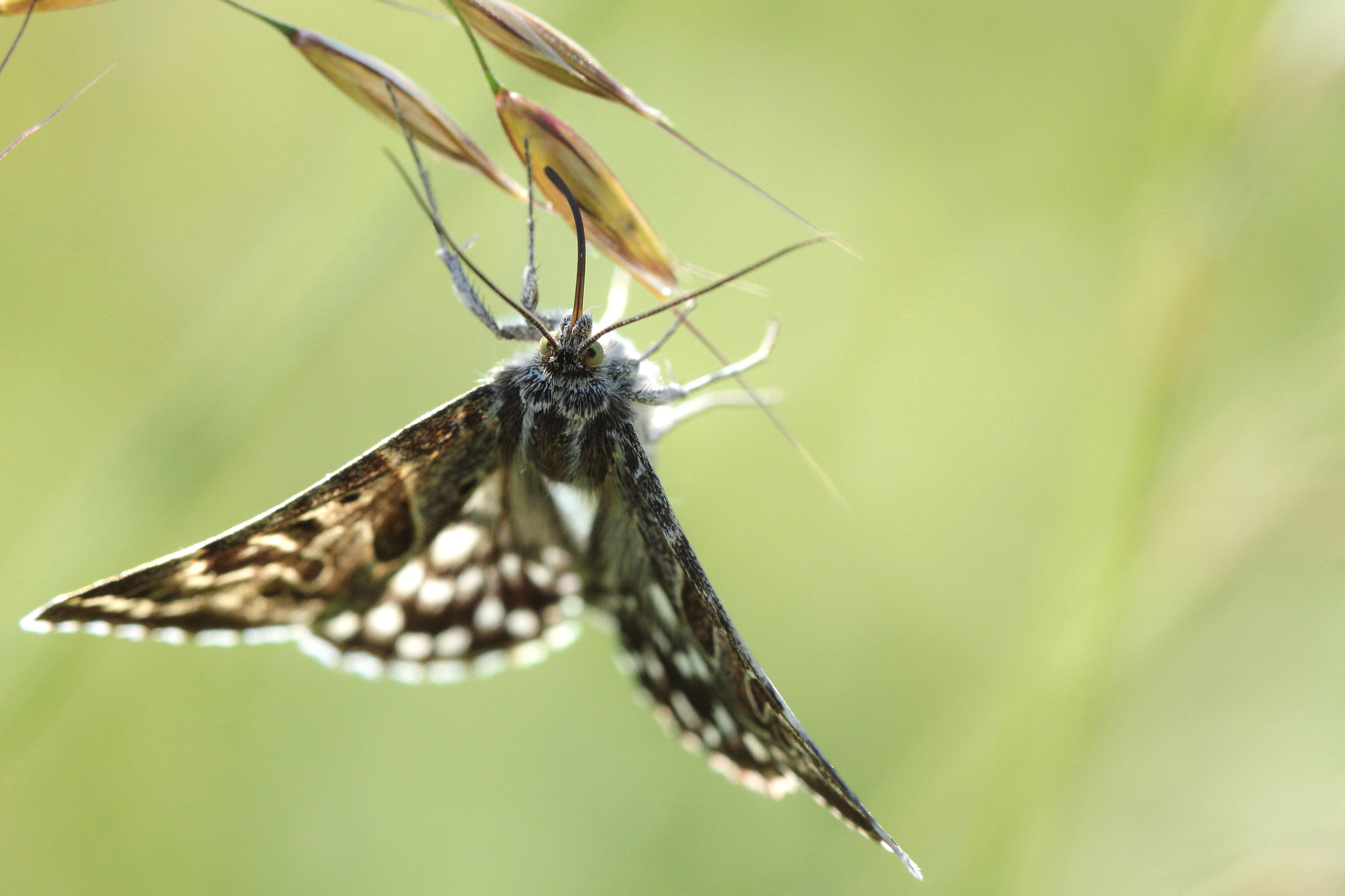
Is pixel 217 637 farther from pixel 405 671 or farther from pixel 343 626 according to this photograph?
pixel 405 671

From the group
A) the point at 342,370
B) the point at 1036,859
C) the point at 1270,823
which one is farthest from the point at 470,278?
the point at 1270,823

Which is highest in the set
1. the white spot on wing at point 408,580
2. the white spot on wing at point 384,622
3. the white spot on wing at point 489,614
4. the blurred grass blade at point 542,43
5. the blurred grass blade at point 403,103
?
the blurred grass blade at point 403,103

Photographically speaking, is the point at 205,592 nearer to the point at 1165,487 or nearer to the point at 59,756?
the point at 59,756

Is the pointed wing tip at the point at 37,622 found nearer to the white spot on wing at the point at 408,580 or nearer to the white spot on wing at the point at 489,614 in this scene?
the white spot on wing at the point at 408,580

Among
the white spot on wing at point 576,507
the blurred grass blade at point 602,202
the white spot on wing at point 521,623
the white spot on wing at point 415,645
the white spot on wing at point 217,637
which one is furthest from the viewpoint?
the white spot on wing at point 521,623

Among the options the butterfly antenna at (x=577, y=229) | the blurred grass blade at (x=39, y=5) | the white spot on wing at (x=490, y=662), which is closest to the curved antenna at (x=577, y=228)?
the butterfly antenna at (x=577, y=229)

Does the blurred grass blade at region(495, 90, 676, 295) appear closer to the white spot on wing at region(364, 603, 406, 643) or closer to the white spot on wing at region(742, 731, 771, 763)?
the white spot on wing at region(742, 731, 771, 763)

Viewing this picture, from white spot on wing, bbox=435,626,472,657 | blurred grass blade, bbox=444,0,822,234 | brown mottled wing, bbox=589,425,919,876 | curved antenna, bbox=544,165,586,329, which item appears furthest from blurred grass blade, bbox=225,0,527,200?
white spot on wing, bbox=435,626,472,657
